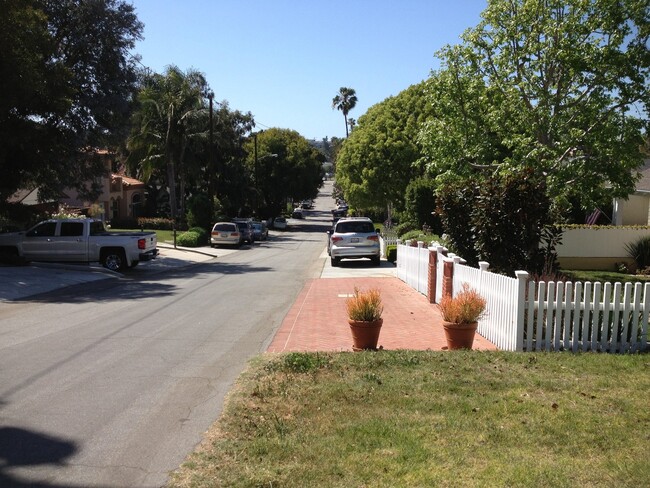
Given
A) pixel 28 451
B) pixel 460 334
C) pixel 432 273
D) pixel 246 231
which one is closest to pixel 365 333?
pixel 460 334

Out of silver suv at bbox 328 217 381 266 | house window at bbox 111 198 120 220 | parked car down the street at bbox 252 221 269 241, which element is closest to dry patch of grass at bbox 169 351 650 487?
silver suv at bbox 328 217 381 266

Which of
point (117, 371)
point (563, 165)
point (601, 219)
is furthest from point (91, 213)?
point (117, 371)

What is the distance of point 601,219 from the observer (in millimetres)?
29484

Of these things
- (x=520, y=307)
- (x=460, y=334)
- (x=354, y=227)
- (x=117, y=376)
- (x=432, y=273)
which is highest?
(x=354, y=227)

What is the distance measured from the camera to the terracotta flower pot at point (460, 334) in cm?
853

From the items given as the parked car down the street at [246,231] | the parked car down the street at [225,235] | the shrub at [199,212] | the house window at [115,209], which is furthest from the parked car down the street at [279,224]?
the parked car down the street at [225,235]

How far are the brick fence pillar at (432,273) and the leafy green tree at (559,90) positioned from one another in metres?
4.36

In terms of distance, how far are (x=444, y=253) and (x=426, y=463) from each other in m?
9.61

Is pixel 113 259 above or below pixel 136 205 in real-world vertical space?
below

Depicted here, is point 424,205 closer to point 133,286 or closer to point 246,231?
point 133,286

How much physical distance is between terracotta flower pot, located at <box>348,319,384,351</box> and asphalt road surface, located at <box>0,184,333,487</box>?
1631 mm

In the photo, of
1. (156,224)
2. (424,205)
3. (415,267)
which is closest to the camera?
(415,267)

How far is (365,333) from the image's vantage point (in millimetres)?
8570

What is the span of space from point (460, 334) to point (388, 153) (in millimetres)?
32585
